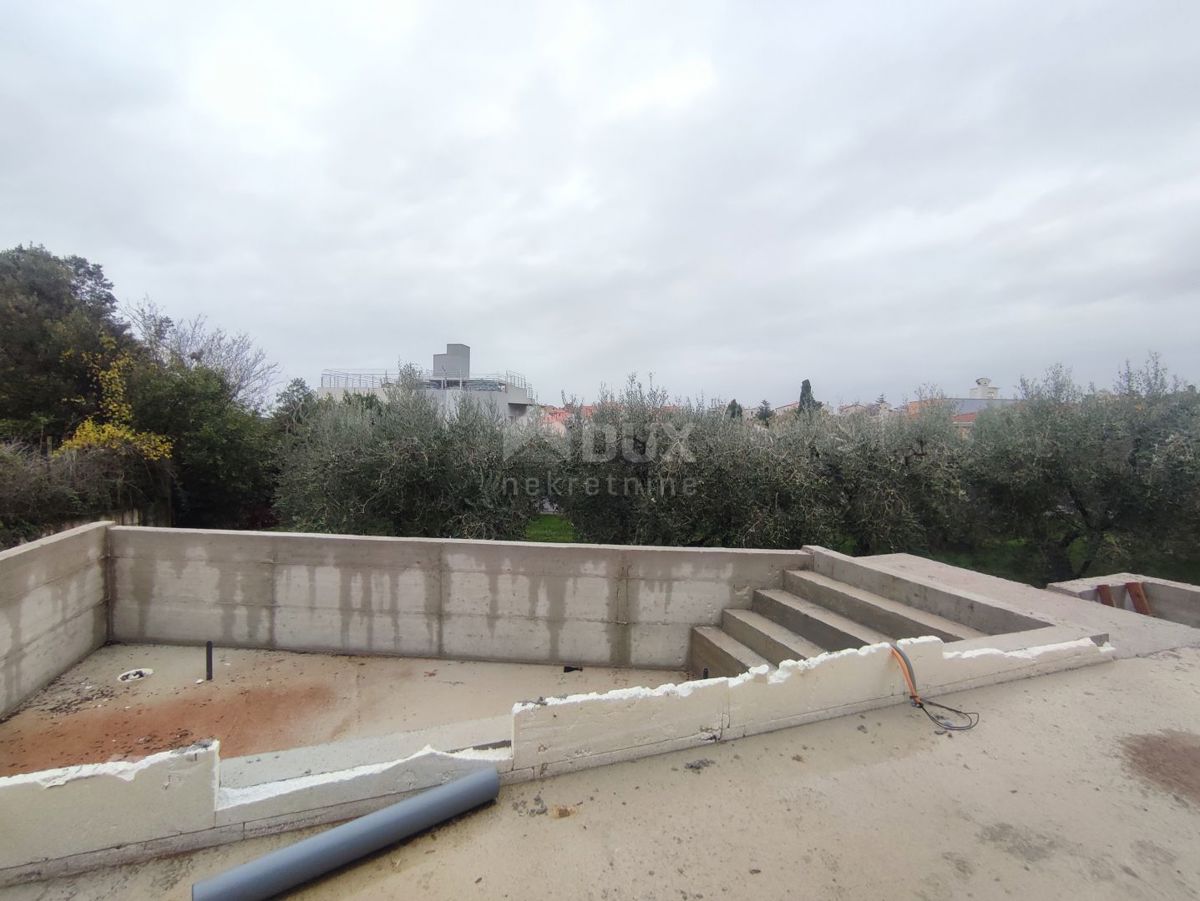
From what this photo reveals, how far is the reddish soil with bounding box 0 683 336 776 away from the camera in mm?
4210

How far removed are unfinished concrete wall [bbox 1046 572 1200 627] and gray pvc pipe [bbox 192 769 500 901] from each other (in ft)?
20.0

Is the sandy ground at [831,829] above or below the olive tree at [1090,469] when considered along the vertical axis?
below

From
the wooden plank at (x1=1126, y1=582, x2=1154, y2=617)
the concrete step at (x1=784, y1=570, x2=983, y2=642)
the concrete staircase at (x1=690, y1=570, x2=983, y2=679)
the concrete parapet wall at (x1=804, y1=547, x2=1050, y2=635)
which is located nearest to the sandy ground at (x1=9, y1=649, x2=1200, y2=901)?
the concrete parapet wall at (x1=804, y1=547, x2=1050, y2=635)

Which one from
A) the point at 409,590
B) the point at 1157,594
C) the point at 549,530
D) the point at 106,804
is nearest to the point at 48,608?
the point at 409,590

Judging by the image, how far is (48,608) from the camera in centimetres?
514

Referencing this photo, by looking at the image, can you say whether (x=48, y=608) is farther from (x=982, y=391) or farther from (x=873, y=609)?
(x=982, y=391)

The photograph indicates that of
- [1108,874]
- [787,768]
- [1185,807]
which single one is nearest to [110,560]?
[787,768]

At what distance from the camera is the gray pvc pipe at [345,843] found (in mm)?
1539

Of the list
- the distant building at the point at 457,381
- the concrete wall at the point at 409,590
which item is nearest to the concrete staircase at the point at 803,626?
the concrete wall at the point at 409,590

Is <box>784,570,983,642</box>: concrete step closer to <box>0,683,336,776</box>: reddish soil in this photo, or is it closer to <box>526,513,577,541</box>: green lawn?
<box>526,513,577,541</box>: green lawn

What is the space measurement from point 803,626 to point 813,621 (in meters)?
0.18

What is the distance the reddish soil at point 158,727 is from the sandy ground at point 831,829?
130 inches

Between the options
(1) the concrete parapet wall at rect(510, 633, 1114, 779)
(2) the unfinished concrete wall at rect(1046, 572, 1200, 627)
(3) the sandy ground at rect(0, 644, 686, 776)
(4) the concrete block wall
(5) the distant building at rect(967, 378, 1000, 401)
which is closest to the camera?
(4) the concrete block wall

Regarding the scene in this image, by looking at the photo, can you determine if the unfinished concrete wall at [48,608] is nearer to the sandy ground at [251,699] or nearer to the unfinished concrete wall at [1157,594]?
the sandy ground at [251,699]
